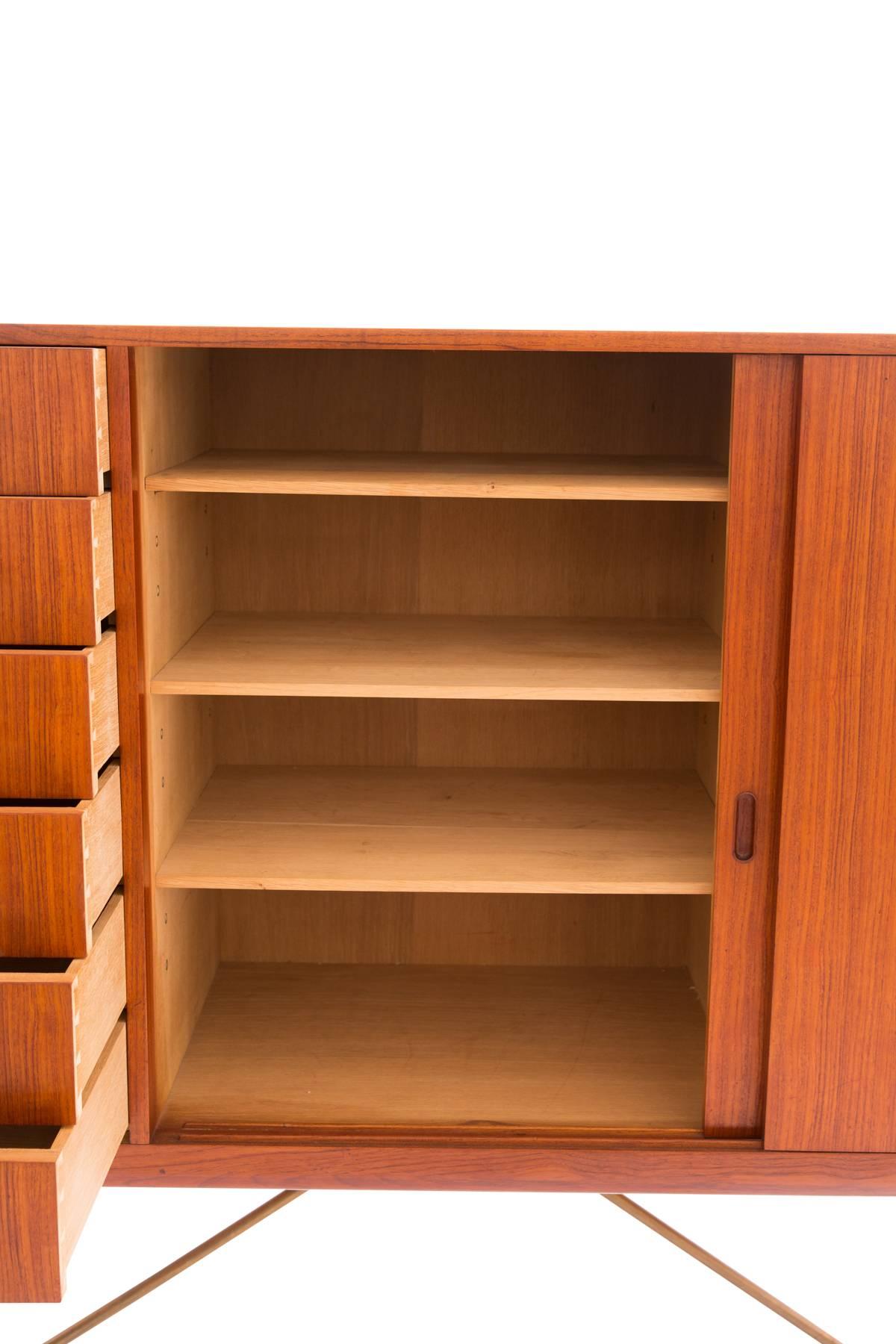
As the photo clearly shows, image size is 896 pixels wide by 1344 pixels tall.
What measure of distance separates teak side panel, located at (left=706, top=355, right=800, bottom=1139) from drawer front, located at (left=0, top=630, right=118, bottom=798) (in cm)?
87

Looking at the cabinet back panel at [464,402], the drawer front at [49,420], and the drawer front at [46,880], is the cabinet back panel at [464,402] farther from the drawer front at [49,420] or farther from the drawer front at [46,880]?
the drawer front at [46,880]

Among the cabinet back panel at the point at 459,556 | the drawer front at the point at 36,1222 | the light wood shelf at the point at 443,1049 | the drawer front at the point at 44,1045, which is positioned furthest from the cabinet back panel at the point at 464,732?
the drawer front at the point at 36,1222

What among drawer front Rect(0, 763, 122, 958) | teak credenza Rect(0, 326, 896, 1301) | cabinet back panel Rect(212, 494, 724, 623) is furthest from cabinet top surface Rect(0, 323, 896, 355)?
cabinet back panel Rect(212, 494, 724, 623)

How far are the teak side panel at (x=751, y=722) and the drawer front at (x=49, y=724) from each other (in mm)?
867

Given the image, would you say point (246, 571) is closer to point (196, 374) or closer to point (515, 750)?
point (196, 374)

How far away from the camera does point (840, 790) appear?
2049 millimetres

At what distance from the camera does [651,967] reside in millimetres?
2840

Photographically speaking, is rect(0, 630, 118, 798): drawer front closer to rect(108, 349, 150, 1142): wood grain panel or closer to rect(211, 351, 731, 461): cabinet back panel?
rect(108, 349, 150, 1142): wood grain panel

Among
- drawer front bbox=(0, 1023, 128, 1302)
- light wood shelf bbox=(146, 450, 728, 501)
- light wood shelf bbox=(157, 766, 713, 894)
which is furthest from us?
light wood shelf bbox=(157, 766, 713, 894)

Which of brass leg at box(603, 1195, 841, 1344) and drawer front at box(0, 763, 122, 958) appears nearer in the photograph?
drawer front at box(0, 763, 122, 958)

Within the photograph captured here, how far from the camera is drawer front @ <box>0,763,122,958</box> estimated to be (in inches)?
71.7

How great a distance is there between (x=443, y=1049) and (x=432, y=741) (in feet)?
1.95

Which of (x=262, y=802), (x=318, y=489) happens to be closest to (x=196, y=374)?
(x=318, y=489)

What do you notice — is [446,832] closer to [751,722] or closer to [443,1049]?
[443,1049]
